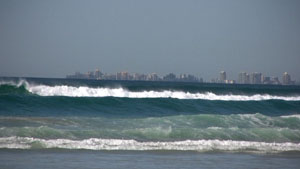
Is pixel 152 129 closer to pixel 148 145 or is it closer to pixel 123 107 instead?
pixel 148 145

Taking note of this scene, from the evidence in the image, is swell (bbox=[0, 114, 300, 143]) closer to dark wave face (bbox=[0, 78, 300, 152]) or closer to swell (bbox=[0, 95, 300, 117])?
dark wave face (bbox=[0, 78, 300, 152])

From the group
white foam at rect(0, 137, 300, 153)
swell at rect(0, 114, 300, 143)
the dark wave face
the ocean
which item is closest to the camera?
the ocean

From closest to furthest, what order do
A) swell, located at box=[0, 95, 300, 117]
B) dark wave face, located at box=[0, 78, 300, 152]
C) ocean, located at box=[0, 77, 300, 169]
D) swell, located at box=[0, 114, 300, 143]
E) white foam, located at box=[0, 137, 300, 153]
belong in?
ocean, located at box=[0, 77, 300, 169] < white foam, located at box=[0, 137, 300, 153] < dark wave face, located at box=[0, 78, 300, 152] < swell, located at box=[0, 114, 300, 143] < swell, located at box=[0, 95, 300, 117]

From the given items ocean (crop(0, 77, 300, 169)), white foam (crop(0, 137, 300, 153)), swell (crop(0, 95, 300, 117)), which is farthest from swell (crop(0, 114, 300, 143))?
swell (crop(0, 95, 300, 117))

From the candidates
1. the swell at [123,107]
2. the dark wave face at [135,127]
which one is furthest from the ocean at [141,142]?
the swell at [123,107]

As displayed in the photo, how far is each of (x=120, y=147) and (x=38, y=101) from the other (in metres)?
14.0

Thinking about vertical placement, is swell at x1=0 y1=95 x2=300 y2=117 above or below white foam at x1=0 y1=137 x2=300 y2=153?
above

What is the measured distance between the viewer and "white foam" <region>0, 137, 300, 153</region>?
1286cm

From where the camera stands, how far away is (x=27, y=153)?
11.7 m

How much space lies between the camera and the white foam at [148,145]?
1286cm

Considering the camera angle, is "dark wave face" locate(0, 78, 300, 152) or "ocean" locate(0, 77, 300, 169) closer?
"ocean" locate(0, 77, 300, 169)

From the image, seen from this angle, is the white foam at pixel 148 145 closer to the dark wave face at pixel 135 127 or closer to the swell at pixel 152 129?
the dark wave face at pixel 135 127

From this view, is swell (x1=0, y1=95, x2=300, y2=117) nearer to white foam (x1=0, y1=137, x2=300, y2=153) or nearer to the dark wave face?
the dark wave face

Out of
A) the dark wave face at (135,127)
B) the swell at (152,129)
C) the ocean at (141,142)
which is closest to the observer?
the ocean at (141,142)
